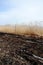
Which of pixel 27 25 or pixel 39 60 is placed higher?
pixel 27 25

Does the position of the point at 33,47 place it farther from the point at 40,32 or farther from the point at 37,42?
the point at 40,32

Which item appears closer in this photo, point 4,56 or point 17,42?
point 4,56

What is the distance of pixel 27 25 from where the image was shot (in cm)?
1256

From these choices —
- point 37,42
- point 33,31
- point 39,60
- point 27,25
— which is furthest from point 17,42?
point 27,25

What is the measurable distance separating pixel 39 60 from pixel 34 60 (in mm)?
170

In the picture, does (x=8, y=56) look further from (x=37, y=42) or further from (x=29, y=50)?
(x=37, y=42)

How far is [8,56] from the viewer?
7.48 meters

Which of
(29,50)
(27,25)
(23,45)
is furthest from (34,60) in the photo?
(27,25)

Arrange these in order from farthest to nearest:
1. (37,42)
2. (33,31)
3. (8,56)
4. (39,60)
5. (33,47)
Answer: (33,31), (37,42), (33,47), (8,56), (39,60)

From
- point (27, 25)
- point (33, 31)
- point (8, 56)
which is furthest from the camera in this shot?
point (27, 25)

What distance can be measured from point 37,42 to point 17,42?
30.4 inches

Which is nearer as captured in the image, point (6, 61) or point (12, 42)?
point (6, 61)

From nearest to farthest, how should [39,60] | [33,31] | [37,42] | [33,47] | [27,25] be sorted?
[39,60] < [33,47] < [37,42] < [33,31] < [27,25]

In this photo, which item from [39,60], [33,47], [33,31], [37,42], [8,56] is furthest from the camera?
[33,31]
